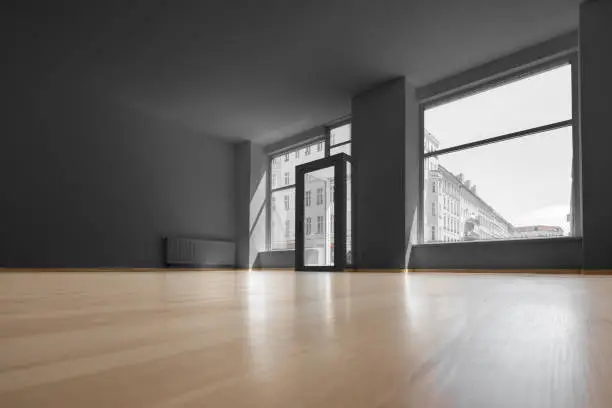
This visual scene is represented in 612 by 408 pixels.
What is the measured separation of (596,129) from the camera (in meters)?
4.32

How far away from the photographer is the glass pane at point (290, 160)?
8125mm

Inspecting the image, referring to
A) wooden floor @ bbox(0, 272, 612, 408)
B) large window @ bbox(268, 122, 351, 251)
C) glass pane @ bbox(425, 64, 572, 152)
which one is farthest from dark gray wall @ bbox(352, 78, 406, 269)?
wooden floor @ bbox(0, 272, 612, 408)

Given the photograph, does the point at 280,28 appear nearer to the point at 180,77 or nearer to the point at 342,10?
the point at 342,10

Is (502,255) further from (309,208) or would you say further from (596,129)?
(309,208)

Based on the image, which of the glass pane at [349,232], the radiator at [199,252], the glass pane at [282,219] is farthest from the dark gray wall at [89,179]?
the glass pane at [349,232]

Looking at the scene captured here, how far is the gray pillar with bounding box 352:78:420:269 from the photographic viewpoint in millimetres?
5906

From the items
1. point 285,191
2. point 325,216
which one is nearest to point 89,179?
point 285,191

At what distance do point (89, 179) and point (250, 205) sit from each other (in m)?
2.90

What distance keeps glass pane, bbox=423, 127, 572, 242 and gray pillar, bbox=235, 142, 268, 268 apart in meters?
3.74

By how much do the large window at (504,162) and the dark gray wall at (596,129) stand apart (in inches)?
19.7

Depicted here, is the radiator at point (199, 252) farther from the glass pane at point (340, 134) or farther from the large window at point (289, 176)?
the glass pane at point (340, 134)

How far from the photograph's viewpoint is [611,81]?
4.28m

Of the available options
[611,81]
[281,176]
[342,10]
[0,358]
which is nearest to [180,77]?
[342,10]

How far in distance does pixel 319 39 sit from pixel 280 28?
1.55 ft
